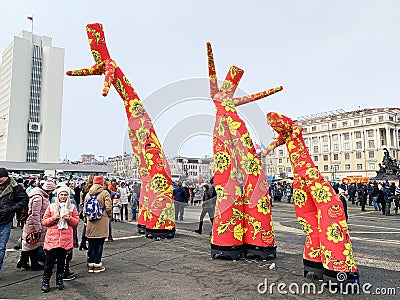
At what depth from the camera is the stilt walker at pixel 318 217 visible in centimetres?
501

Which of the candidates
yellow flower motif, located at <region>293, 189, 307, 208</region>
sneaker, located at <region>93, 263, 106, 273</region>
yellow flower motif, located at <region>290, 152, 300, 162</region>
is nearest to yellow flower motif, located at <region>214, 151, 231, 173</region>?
yellow flower motif, located at <region>290, 152, 300, 162</region>

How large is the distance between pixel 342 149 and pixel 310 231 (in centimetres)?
7984

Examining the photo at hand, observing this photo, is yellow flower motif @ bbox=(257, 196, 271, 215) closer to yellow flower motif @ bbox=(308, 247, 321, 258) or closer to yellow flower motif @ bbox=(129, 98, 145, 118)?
yellow flower motif @ bbox=(308, 247, 321, 258)

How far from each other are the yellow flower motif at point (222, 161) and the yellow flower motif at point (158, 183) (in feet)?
9.33

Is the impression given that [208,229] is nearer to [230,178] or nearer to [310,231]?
[230,178]

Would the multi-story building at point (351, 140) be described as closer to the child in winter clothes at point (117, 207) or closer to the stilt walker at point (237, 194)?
the child in winter clothes at point (117, 207)

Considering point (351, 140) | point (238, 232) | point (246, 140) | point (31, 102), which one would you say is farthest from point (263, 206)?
point (31, 102)

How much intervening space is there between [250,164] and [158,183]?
3.48 meters

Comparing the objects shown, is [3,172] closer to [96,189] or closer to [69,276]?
[96,189]

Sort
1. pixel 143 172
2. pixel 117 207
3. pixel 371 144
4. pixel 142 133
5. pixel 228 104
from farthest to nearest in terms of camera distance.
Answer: pixel 371 144, pixel 117 207, pixel 143 172, pixel 142 133, pixel 228 104

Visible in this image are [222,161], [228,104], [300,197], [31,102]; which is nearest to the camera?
[300,197]

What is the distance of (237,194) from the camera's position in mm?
7090

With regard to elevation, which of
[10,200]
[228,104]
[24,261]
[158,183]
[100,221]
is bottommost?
[24,261]

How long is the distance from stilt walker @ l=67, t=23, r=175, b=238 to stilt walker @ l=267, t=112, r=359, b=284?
14.8ft
